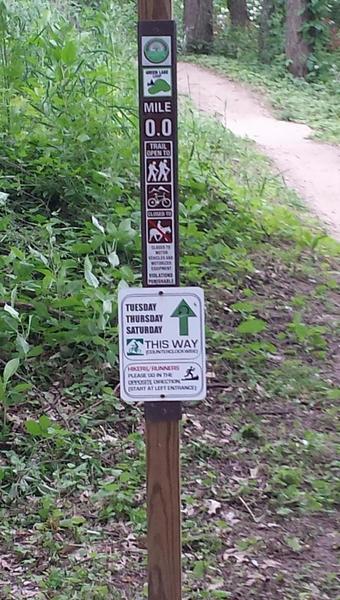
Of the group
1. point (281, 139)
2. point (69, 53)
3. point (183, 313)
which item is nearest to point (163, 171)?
point (183, 313)

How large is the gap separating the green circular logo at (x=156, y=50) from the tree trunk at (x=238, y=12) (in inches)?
808

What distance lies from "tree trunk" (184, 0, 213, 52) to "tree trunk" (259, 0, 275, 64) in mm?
1152

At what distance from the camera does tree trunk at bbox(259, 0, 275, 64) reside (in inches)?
779

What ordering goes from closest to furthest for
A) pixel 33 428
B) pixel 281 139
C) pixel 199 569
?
pixel 199 569
pixel 33 428
pixel 281 139

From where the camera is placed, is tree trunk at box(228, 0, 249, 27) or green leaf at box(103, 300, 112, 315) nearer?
green leaf at box(103, 300, 112, 315)

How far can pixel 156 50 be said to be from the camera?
2443mm

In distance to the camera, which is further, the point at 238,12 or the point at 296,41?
the point at 238,12

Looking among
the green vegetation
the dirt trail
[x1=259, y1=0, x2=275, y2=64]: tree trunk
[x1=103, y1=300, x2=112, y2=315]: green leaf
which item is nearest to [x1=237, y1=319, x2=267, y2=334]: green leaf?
the green vegetation

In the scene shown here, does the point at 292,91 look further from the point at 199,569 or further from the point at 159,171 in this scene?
the point at 159,171

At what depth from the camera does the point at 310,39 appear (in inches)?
706

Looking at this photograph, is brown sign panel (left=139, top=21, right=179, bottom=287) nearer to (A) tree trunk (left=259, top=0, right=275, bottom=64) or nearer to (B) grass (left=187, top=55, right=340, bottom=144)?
(B) grass (left=187, top=55, right=340, bottom=144)

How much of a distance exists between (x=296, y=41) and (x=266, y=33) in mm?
2745

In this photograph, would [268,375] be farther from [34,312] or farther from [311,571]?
[311,571]

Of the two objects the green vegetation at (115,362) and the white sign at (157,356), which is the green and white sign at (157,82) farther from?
the green vegetation at (115,362)
